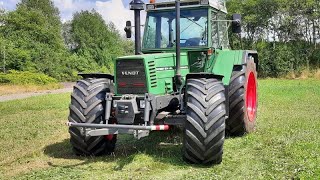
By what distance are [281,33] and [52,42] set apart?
25748mm

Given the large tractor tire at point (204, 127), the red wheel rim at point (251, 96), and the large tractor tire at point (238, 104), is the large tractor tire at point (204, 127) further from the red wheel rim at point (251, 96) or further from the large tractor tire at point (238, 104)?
the red wheel rim at point (251, 96)

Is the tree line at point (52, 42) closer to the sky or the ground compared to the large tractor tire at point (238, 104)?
closer to the sky

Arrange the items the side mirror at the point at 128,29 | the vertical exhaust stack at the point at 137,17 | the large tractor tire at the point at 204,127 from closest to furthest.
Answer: the large tractor tire at the point at 204,127 → the vertical exhaust stack at the point at 137,17 → the side mirror at the point at 128,29

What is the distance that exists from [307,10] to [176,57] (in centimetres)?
2826

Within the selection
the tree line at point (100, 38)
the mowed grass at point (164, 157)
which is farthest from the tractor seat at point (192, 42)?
the tree line at point (100, 38)

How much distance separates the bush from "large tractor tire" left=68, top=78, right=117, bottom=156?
98.3 ft

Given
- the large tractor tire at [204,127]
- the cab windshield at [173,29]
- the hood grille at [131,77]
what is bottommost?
the large tractor tire at [204,127]

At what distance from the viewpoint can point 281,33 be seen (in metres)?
33.4

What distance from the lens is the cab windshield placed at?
7051 mm

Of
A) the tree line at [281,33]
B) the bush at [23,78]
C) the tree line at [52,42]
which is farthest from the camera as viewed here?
the tree line at [52,42]

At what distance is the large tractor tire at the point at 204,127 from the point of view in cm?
555

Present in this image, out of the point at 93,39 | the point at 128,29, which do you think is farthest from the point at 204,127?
the point at 93,39

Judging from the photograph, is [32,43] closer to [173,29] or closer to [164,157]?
[173,29]

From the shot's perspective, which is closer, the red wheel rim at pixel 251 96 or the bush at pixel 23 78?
the red wheel rim at pixel 251 96
